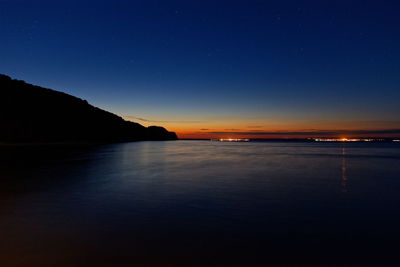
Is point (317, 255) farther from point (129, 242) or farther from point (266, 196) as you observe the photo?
point (266, 196)

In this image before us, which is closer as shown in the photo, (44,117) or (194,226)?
(194,226)

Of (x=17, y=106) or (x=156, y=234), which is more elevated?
(x=17, y=106)

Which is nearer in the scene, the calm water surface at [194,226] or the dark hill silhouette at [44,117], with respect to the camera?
the calm water surface at [194,226]

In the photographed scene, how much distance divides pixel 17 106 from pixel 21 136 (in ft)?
54.6

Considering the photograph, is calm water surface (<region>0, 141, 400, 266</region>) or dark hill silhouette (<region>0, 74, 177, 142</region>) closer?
calm water surface (<region>0, 141, 400, 266</region>)

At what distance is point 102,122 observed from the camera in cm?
16775

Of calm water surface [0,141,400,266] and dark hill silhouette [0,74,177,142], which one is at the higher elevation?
dark hill silhouette [0,74,177,142]

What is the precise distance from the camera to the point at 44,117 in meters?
115

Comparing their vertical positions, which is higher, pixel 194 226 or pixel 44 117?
pixel 44 117

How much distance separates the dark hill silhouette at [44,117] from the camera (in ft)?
313

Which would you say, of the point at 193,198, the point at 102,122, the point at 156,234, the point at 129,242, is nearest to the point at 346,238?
the point at 156,234

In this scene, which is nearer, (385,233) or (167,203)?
(385,233)

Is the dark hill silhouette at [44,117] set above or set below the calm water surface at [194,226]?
above

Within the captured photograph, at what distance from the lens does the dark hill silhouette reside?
313 ft
